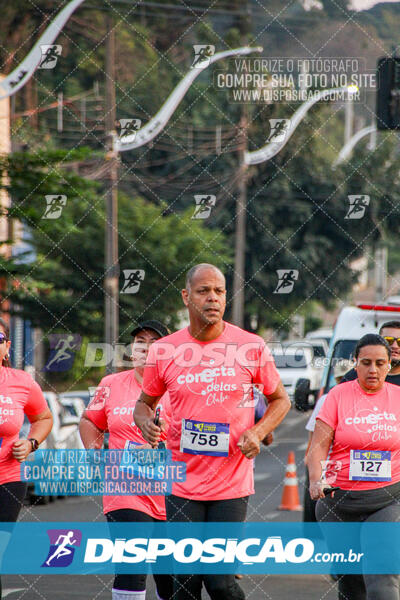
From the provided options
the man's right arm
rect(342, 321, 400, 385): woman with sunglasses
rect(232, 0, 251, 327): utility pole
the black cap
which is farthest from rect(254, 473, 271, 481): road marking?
the man's right arm

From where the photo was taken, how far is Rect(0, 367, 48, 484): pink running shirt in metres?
7.19

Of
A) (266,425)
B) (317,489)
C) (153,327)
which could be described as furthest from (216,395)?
(153,327)

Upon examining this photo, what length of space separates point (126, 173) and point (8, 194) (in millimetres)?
18932

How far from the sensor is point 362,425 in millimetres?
6828

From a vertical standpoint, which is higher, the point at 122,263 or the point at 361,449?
the point at 122,263

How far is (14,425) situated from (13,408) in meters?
0.12

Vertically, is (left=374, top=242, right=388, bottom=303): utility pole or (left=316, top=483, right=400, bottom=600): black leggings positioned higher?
(left=374, top=242, right=388, bottom=303): utility pole

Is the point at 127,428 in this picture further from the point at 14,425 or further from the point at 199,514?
the point at 199,514

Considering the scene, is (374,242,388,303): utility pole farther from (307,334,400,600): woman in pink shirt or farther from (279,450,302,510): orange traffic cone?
(307,334,400,600): woman in pink shirt

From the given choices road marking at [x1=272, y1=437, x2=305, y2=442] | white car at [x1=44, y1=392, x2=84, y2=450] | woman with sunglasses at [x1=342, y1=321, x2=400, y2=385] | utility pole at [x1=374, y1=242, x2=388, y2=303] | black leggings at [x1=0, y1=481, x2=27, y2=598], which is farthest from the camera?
utility pole at [x1=374, y1=242, x2=388, y2=303]

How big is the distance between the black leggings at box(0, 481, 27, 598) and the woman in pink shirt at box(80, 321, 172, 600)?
51 cm

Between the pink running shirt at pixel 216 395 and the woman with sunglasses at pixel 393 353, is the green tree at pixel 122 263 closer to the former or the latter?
the woman with sunglasses at pixel 393 353

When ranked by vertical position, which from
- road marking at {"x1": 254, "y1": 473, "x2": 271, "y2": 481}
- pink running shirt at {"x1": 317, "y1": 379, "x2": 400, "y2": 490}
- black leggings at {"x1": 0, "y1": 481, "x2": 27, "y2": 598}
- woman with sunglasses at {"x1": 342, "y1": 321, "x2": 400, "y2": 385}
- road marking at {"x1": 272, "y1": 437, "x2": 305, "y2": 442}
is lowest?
road marking at {"x1": 272, "y1": 437, "x2": 305, "y2": 442}

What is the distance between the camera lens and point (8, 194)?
19281 millimetres
